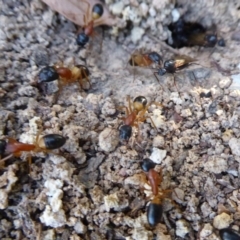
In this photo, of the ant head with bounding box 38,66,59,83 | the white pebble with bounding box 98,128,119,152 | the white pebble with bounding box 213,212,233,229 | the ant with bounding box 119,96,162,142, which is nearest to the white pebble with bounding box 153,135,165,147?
the ant with bounding box 119,96,162,142

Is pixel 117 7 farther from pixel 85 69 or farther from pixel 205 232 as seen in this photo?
pixel 205 232

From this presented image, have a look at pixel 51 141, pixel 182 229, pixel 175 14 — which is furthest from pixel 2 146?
pixel 175 14

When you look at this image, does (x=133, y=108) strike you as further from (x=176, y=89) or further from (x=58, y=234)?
(x=58, y=234)

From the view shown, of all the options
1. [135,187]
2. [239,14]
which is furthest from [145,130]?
[239,14]

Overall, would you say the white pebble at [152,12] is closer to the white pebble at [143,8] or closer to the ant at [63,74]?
the white pebble at [143,8]

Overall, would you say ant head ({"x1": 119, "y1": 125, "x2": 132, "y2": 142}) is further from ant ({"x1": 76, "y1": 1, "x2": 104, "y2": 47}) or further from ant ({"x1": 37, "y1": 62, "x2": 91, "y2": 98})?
ant ({"x1": 76, "y1": 1, "x2": 104, "y2": 47})
